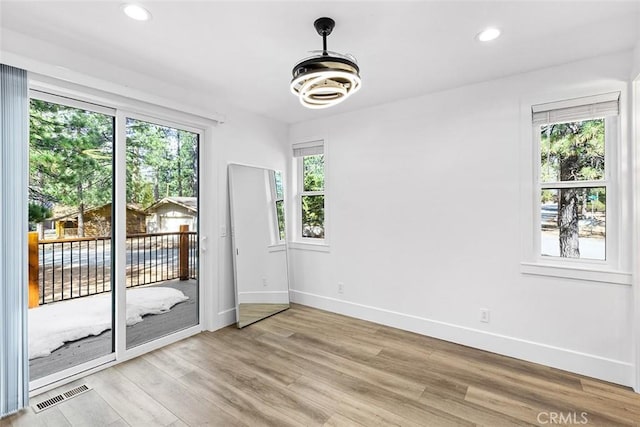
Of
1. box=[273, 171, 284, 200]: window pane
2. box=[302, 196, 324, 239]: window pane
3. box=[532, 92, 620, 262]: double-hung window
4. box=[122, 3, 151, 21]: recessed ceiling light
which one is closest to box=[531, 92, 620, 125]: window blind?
box=[532, 92, 620, 262]: double-hung window

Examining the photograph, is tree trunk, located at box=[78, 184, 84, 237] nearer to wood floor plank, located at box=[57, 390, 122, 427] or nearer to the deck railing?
the deck railing

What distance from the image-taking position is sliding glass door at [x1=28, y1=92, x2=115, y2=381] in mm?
2418

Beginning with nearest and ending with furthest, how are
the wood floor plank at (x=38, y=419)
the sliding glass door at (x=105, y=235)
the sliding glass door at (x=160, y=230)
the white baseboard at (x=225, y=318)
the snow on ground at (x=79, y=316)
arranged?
the wood floor plank at (x=38, y=419)
the sliding glass door at (x=105, y=235)
the snow on ground at (x=79, y=316)
the sliding glass door at (x=160, y=230)
the white baseboard at (x=225, y=318)

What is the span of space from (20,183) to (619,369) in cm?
479

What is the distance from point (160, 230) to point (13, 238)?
1149mm

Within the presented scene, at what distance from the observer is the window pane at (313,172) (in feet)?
14.5

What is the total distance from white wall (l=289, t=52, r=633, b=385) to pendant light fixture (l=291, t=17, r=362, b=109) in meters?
1.68

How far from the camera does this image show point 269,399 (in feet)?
7.42

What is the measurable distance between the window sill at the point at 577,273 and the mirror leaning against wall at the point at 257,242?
9.53ft

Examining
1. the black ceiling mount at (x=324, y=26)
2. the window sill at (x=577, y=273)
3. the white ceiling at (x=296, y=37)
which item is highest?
the white ceiling at (x=296, y=37)

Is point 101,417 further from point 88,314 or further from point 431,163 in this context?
point 431,163

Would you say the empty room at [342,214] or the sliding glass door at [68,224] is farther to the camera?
the sliding glass door at [68,224]

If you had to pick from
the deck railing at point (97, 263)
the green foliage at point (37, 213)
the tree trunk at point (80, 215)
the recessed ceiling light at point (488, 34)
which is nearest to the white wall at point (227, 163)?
the deck railing at point (97, 263)

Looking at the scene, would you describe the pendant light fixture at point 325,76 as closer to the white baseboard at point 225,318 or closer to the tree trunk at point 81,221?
the tree trunk at point 81,221
